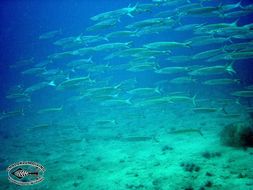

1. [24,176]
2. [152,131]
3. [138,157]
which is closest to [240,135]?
[138,157]

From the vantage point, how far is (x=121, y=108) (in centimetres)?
2208

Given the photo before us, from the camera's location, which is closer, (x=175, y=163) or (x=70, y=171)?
(x=175, y=163)

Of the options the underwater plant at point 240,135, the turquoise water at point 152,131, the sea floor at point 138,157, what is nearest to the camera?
the sea floor at point 138,157

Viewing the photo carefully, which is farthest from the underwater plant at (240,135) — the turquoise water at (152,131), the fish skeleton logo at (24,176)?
the fish skeleton logo at (24,176)

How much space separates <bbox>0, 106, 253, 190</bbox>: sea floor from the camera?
7.19 metres

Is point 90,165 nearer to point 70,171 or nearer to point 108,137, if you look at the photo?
point 70,171

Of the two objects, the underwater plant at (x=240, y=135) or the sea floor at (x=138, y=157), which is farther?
the underwater plant at (x=240, y=135)

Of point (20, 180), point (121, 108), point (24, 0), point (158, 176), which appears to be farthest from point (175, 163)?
point (24, 0)

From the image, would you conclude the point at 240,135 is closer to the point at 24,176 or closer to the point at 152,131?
the point at 152,131

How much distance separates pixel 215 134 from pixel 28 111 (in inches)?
753

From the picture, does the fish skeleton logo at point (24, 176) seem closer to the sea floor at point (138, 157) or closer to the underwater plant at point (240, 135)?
the sea floor at point (138, 157)

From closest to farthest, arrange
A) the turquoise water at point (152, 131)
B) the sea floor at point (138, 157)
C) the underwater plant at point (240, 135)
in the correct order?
the sea floor at point (138, 157) → the turquoise water at point (152, 131) → the underwater plant at point (240, 135)

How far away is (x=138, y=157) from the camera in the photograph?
989 centimetres

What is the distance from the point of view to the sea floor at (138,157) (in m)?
7.19
